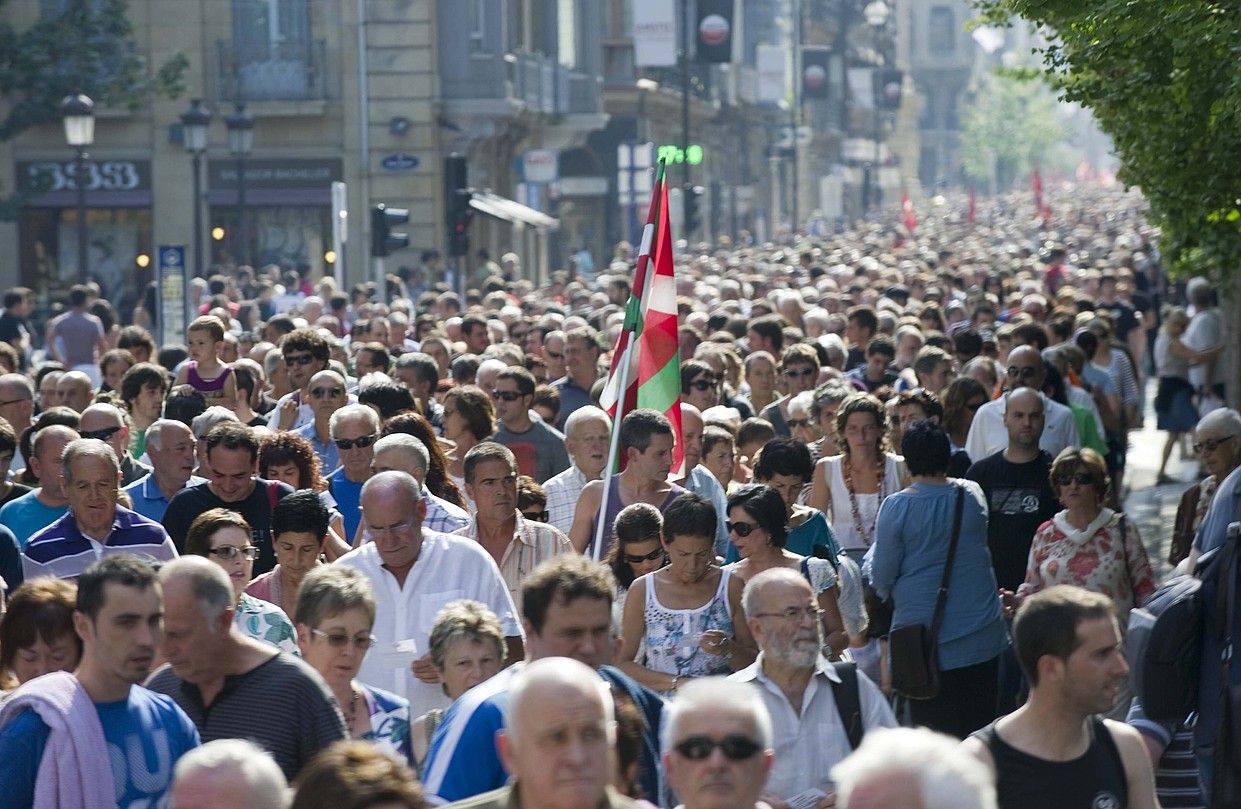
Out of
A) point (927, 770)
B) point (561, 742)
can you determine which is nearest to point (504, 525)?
point (561, 742)

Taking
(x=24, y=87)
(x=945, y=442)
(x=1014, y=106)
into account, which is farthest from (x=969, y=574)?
(x=1014, y=106)

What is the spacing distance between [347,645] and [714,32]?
39283 mm

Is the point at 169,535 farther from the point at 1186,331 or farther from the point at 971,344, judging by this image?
the point at 1186,331

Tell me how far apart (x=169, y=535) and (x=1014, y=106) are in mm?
149084

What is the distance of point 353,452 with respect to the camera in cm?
1004

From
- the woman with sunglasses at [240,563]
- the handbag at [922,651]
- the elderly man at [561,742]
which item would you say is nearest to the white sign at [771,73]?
the handbag at [922,651]

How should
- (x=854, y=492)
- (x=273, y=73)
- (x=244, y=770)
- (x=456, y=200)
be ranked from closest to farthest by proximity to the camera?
(x=244, y=770)
(x=854, y=492)
(x=456, y=200)
(x=273, y=73)

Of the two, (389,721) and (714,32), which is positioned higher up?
(714,32)

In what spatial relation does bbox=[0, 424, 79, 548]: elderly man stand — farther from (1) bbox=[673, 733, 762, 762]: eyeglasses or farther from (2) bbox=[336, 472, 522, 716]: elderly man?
(1) bbox=[673, 733, 762, 762]: eyeglasses

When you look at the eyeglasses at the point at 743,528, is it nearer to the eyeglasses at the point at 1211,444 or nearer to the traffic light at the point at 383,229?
the eyeglasses at the point at 1211,444

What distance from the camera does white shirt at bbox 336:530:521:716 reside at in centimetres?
737

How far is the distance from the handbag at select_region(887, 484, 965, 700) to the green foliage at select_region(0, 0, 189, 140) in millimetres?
30162

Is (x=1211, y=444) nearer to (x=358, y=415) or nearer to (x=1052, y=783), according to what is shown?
(x=358, y=415)

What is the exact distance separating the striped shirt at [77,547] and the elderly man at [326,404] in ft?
10.3
